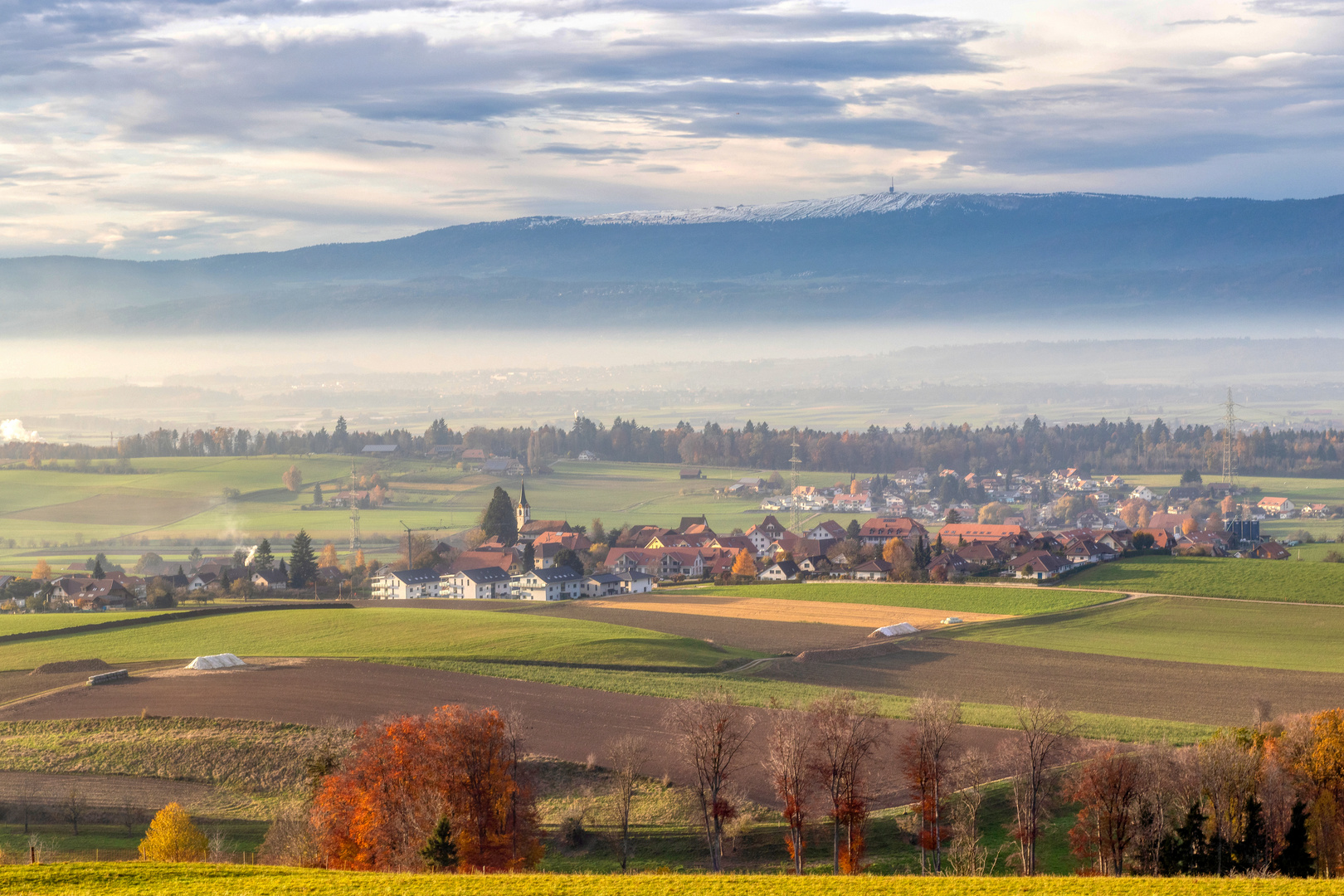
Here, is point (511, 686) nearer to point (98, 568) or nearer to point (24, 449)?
point (98, 568)

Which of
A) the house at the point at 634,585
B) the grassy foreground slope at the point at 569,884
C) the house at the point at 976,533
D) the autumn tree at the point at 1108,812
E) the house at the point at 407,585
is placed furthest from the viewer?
the house at the point at 976,533

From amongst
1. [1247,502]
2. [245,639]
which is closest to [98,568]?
[245,639]

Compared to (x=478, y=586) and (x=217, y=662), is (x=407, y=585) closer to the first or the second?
(x=478, y=586)

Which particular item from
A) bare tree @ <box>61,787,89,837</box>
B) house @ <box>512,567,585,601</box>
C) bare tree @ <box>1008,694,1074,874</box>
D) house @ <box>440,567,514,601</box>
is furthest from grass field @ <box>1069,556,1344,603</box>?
bare tree @ <box>61,787,89,837</box>

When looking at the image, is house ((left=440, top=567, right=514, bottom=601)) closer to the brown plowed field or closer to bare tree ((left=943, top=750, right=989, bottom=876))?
the brown plowed field

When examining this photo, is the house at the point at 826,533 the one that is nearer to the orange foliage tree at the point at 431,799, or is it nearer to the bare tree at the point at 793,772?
the bare tree at the point at 793,772

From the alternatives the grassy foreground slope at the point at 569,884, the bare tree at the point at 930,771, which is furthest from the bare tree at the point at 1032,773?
the grassy foreground slope at the point at 569,884
